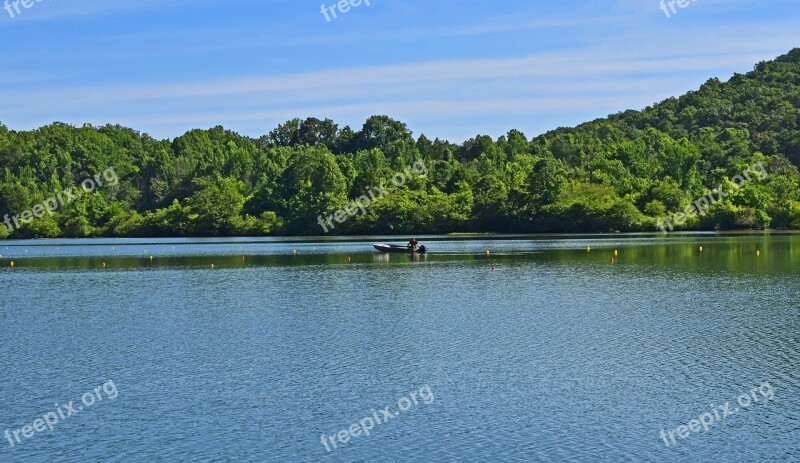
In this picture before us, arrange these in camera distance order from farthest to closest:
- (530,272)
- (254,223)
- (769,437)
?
(254,223) → (530,272) → (769,437)

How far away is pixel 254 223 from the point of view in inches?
6737

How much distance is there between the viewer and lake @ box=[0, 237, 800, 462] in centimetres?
2452

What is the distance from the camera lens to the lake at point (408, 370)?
80.4ft

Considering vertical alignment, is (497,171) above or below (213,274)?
above

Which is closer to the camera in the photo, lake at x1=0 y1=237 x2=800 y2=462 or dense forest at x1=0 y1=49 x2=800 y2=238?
lake at x1=0 y1=237 x2=800 y2=462

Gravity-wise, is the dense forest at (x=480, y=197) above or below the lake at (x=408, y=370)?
above

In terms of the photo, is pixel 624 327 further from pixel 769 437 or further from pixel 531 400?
pixel 769 437

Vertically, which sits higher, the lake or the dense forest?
the dense forest

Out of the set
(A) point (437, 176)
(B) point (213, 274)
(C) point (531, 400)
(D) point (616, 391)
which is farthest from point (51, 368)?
(A) point (437, 176)

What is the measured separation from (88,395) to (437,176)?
506ft

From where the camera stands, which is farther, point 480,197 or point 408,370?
point 480,197

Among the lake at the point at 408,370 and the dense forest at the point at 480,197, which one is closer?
the lake at the point at 408,370

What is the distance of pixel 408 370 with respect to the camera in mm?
33219

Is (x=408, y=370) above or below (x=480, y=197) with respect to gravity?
below
